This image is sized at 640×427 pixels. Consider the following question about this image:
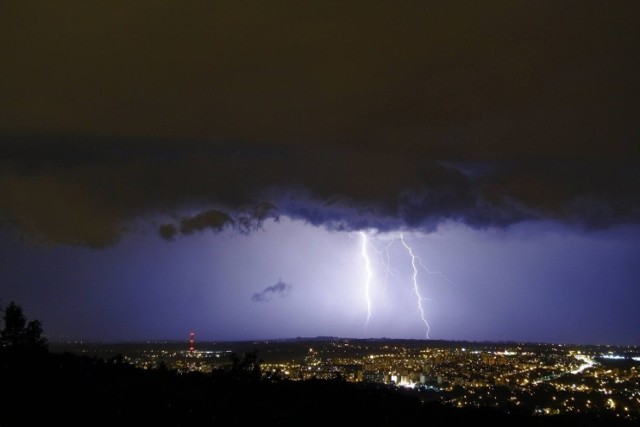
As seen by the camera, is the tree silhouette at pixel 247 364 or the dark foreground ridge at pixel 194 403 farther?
the tree silhouette at pixel 247 364

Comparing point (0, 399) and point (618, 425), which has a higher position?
point (0, 399)

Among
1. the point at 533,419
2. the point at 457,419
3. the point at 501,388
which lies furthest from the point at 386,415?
Answer: the point at 501,388

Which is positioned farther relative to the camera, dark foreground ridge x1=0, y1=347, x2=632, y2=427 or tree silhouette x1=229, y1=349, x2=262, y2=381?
tree silhouette x1=229, y1=349, x2=262, y2=381

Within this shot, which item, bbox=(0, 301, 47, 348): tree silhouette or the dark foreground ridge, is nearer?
the dark foreground ridge

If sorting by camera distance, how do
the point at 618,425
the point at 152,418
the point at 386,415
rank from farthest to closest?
the point at 618,425, the point at 386,415, the point at 152,418

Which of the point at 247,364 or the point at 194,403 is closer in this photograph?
the point at 194,403

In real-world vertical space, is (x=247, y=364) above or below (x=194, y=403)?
above

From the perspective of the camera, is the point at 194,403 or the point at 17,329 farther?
the point at 17,329

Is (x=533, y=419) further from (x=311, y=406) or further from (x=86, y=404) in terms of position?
(x=86, y=404)
